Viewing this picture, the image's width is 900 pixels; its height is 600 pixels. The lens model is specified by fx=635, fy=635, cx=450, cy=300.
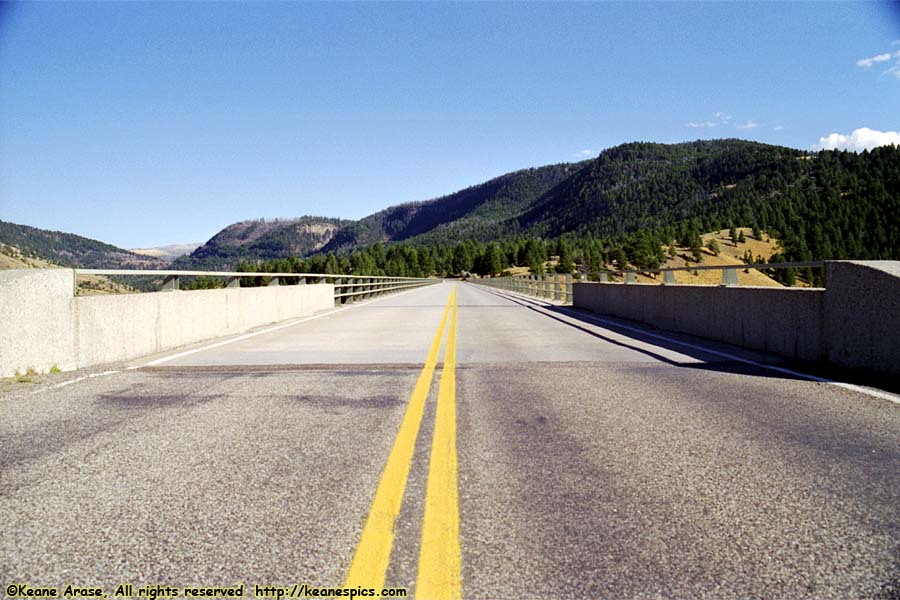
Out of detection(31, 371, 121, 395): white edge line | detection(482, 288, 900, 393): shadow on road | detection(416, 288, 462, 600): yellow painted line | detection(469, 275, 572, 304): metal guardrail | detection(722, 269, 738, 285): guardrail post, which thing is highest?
detection(722, 269, 738, 285): guardrail post

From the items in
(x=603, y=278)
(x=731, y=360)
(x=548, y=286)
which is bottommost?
(x=731, y=360)

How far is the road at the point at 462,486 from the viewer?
8.78 feet

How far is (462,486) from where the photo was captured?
12.1 feet

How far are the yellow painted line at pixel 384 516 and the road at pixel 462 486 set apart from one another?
0.05 feet

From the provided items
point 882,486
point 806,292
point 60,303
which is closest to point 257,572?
point 882,486

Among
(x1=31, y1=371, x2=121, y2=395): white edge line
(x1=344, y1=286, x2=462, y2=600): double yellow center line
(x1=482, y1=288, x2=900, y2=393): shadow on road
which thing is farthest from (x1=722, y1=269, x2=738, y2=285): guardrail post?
(x1=31, y1=371, x2=121, y2=395): white edge line

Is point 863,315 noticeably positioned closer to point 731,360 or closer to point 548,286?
point 731,360

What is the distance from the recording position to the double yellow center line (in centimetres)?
258

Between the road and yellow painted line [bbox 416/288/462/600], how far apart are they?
0.02m

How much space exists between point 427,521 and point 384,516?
23 centimetres

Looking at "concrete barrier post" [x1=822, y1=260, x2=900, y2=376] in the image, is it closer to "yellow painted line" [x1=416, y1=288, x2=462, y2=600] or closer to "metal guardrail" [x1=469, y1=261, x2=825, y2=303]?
"metal guardrail" [x1=469, y1=261, x2=825, y2=303]

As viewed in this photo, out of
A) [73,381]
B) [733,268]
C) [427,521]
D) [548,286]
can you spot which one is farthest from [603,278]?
[427,521]

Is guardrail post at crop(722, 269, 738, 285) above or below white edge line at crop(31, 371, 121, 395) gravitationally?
above

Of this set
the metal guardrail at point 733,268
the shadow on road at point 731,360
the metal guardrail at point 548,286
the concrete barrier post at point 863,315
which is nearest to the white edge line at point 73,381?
the shadow on road at point 731,360
